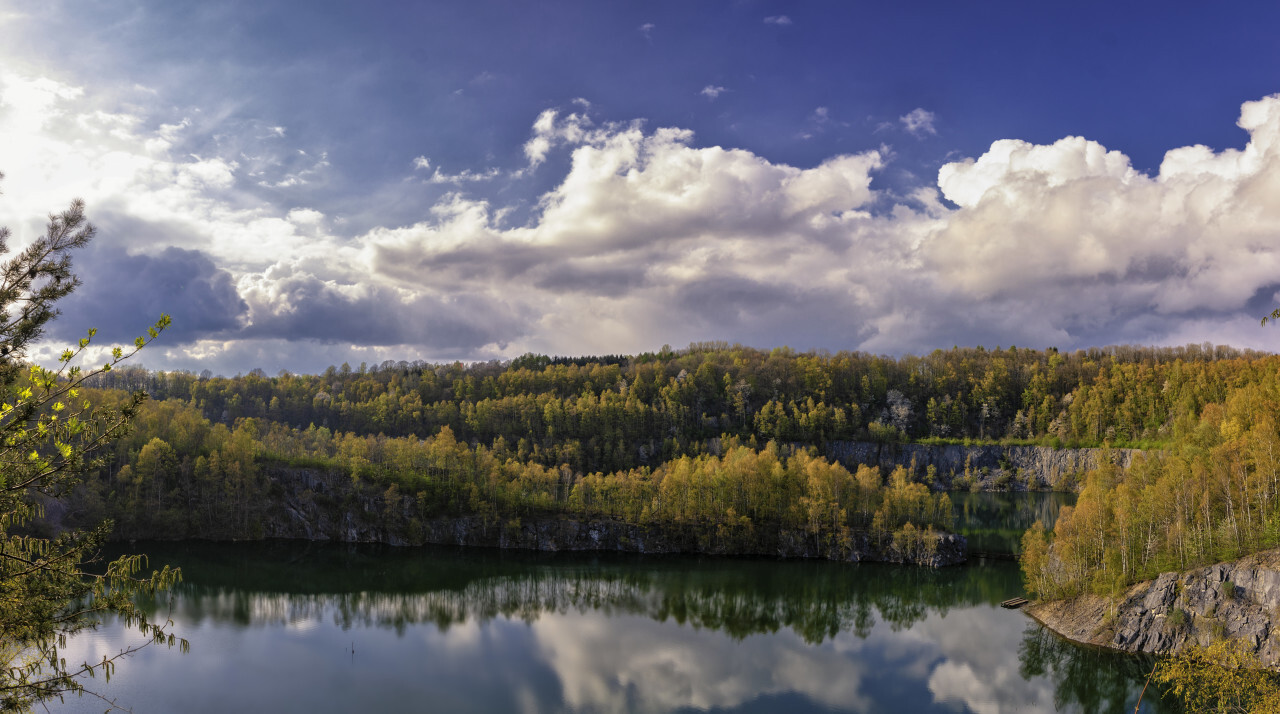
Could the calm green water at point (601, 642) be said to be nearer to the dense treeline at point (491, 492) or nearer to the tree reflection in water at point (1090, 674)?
the tree reflection in water at point (1090, 674)

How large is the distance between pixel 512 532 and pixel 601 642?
4266 cm

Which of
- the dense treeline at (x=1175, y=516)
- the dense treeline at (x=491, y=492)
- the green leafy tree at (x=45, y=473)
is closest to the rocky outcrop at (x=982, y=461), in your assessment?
the dense treeline at (x=491, y=492)

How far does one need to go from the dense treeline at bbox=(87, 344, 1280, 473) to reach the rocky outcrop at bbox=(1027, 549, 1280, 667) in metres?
103

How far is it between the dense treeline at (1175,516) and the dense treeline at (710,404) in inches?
3869

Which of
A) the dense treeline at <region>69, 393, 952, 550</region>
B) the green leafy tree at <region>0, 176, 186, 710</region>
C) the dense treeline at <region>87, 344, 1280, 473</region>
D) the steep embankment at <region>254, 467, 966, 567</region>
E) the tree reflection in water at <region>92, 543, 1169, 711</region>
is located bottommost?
the tree reflection in water at <region>92, 543, 1169, 711</region>

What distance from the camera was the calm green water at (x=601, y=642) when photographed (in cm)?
4591

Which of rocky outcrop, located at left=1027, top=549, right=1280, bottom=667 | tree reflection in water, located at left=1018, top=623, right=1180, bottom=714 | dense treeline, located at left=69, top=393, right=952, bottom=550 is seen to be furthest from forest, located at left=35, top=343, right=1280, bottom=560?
tree reflection in water, located at left=1018, top=623, right=1180, bottom=714

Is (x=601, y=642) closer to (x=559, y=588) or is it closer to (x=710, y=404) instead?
(x=559, y=588)

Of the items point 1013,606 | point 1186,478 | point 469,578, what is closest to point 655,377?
point 469,578

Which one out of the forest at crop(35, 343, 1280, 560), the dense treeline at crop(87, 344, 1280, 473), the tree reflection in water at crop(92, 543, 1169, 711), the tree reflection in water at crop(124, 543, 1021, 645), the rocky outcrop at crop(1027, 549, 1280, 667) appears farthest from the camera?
the dense treeline at crop(87, 344, 1280, 473)

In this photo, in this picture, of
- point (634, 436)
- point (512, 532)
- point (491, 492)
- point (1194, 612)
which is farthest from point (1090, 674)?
point (634, 436)

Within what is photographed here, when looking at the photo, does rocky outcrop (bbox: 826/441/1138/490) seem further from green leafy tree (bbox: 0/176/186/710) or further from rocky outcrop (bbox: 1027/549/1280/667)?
green leafy tree (bbox: 0/176/186/710)

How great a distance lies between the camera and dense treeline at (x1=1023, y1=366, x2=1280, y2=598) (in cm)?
5184

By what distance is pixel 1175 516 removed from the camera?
55.2m
